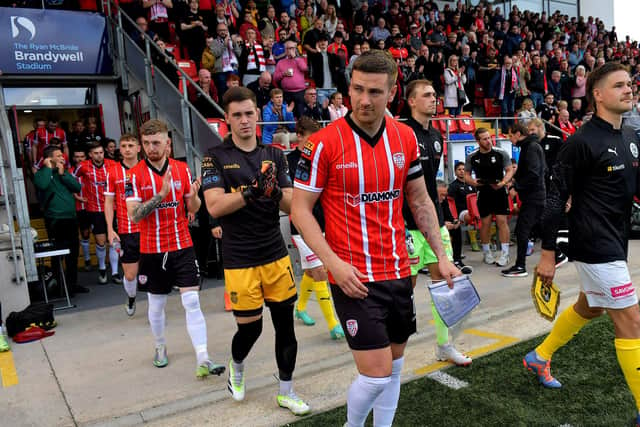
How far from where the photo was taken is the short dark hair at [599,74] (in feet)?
9.96

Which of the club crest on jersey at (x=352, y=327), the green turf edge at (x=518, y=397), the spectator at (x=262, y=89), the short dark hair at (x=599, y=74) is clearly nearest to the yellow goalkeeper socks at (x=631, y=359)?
the green turf edge at (x=518, y=397)

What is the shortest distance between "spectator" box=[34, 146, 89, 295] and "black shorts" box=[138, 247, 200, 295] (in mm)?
3714

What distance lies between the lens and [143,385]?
4090mm

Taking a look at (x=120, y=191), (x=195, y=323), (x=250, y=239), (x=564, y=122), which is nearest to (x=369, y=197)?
(x=250, y=239)

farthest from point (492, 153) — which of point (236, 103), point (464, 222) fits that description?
point (236, 103)

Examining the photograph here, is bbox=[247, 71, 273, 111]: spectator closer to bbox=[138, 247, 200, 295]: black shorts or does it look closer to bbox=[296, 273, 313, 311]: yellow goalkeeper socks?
bbox=[296, 273, 313, 311]: yellow goalkeeper socks

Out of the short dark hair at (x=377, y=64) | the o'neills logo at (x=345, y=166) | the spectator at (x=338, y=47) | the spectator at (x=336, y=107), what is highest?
the spectator at (x=338, y=47)

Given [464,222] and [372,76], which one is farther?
[464,222]

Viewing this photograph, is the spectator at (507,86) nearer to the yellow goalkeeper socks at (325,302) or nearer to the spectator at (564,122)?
the spectator at (564,122)

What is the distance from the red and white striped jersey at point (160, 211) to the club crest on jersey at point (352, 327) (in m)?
2.33

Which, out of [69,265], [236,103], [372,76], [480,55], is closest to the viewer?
[372,76]

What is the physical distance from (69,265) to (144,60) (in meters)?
4.20

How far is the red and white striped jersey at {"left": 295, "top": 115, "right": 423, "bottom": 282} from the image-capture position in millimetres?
2400

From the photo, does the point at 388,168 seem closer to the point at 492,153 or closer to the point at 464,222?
the point at 492,153
